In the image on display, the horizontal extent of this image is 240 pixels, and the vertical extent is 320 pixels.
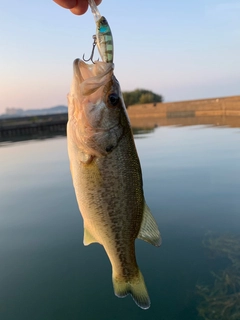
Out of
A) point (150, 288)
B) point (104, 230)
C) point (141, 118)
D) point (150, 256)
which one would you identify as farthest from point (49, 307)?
point (141, 118)

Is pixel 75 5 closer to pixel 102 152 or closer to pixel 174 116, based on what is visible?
pixel 102 152

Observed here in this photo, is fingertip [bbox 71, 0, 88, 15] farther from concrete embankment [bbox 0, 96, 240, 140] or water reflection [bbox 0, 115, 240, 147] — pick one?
concrete embankment [bbox 0, 96, 240, 140]

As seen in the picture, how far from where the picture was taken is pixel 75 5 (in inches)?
79.1

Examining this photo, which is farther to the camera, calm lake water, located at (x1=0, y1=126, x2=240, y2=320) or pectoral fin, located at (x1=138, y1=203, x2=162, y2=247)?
calm lake water, located at (x1=0, y1=126, x2=240, y2=320)

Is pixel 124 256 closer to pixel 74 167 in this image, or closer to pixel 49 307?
pixel 74 167

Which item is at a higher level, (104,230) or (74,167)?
(74,167)

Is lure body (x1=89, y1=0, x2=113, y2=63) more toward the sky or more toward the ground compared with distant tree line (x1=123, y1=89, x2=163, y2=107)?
more toward the ground

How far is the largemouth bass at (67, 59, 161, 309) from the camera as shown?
1.67 meters

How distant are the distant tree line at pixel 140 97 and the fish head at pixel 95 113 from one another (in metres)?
42.0

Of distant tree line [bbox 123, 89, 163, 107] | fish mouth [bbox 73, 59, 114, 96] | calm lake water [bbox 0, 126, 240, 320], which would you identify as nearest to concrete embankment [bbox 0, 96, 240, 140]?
distant tree line [bbox 123, 89, 163, 107]

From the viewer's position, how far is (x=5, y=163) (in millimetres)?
14562

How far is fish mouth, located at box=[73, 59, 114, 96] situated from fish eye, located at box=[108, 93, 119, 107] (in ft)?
0.25

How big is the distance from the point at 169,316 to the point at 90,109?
3521mm

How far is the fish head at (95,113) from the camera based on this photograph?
166 centimetres
